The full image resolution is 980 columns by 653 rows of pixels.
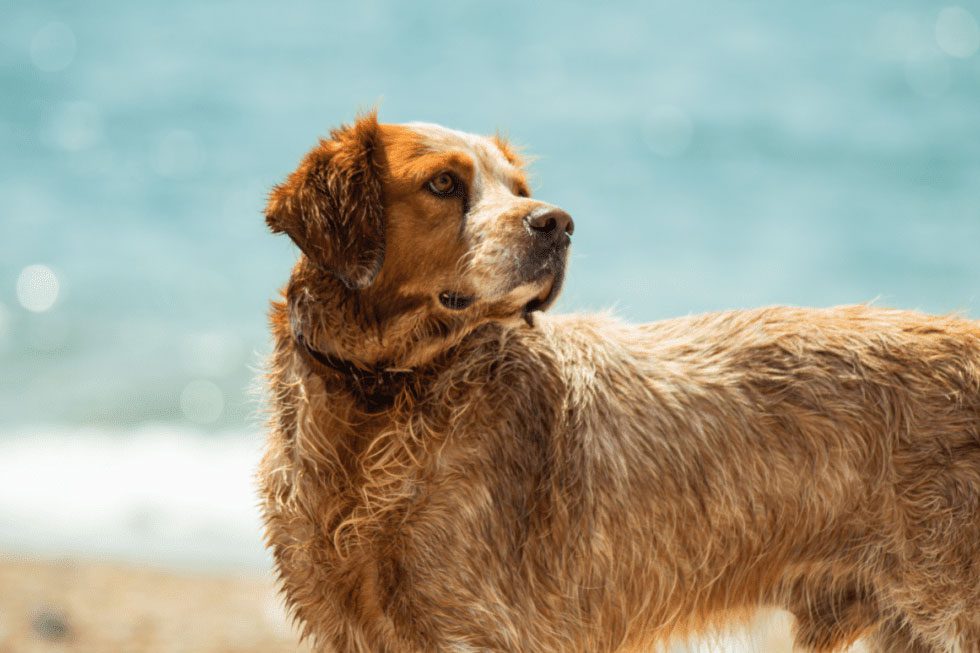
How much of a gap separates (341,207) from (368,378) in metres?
0.58

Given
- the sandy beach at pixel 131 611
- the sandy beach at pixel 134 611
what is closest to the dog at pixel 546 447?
the sandy beach at pixel 134 611

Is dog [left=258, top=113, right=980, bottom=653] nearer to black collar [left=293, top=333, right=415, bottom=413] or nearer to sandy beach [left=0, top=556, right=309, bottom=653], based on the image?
black collar [left=293, top=333, right=415, bottom=413]

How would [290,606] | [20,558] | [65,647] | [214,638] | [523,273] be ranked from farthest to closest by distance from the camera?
[20,558] → [214,638] → [65,647] → [290,606] → [523,273]

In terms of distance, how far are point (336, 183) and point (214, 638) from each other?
4.67 m

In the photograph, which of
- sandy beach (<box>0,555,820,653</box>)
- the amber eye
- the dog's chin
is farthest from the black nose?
sandy beach (<box>0,555,820,653</box>)

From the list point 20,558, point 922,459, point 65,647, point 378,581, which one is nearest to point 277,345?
point 378,581

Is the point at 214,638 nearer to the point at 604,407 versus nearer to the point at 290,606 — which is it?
the point at 290,606

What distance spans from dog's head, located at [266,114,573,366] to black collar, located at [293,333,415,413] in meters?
0.04

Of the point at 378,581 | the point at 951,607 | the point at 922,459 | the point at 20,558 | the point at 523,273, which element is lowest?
the point at 20,558

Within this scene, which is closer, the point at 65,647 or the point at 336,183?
the point at 336,183

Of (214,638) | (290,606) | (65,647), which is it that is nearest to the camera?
(290,606)

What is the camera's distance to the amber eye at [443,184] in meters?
3.74

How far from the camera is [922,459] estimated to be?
→ 4016 millimetres

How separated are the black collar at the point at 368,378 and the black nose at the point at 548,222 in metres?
0.65
